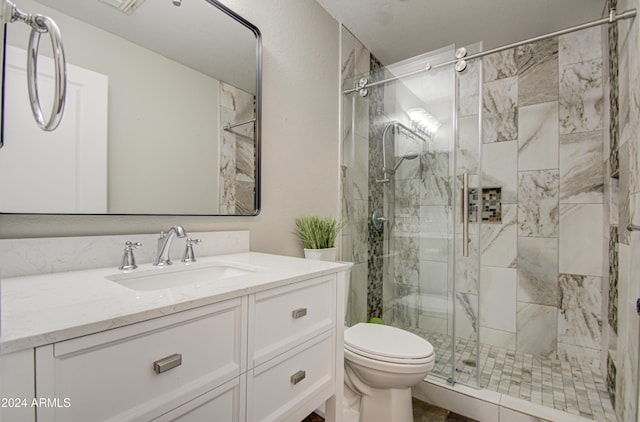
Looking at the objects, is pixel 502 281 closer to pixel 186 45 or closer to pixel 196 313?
pixel 196 313

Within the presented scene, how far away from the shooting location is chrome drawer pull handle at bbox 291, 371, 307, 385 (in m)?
0.94

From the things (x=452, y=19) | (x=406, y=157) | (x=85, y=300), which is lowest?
(x=85, y=300)

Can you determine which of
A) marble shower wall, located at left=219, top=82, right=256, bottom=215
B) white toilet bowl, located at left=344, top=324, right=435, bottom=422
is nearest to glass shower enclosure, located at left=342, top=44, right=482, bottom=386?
white toilet bowl, located at left=344, top=324, right=435, bottom=422

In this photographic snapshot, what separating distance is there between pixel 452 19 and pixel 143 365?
2545 millimetres

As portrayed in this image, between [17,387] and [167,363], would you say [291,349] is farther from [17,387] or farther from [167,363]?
[17,387]

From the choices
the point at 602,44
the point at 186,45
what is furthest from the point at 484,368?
the point at 186,45

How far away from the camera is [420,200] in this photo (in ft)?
6.59

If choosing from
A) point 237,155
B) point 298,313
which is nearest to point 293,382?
point 298,313

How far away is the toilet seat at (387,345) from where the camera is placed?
134cm

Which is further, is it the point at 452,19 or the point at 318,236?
the point at 452,19

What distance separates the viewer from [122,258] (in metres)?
1.03

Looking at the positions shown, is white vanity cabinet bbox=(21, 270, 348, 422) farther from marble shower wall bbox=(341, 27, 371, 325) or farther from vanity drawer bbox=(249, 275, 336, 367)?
marble shower wall bbox=(341, 27, 371, 325)

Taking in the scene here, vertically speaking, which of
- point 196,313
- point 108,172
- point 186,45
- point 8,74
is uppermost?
point 186,45

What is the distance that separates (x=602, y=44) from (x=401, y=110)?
1439mm
